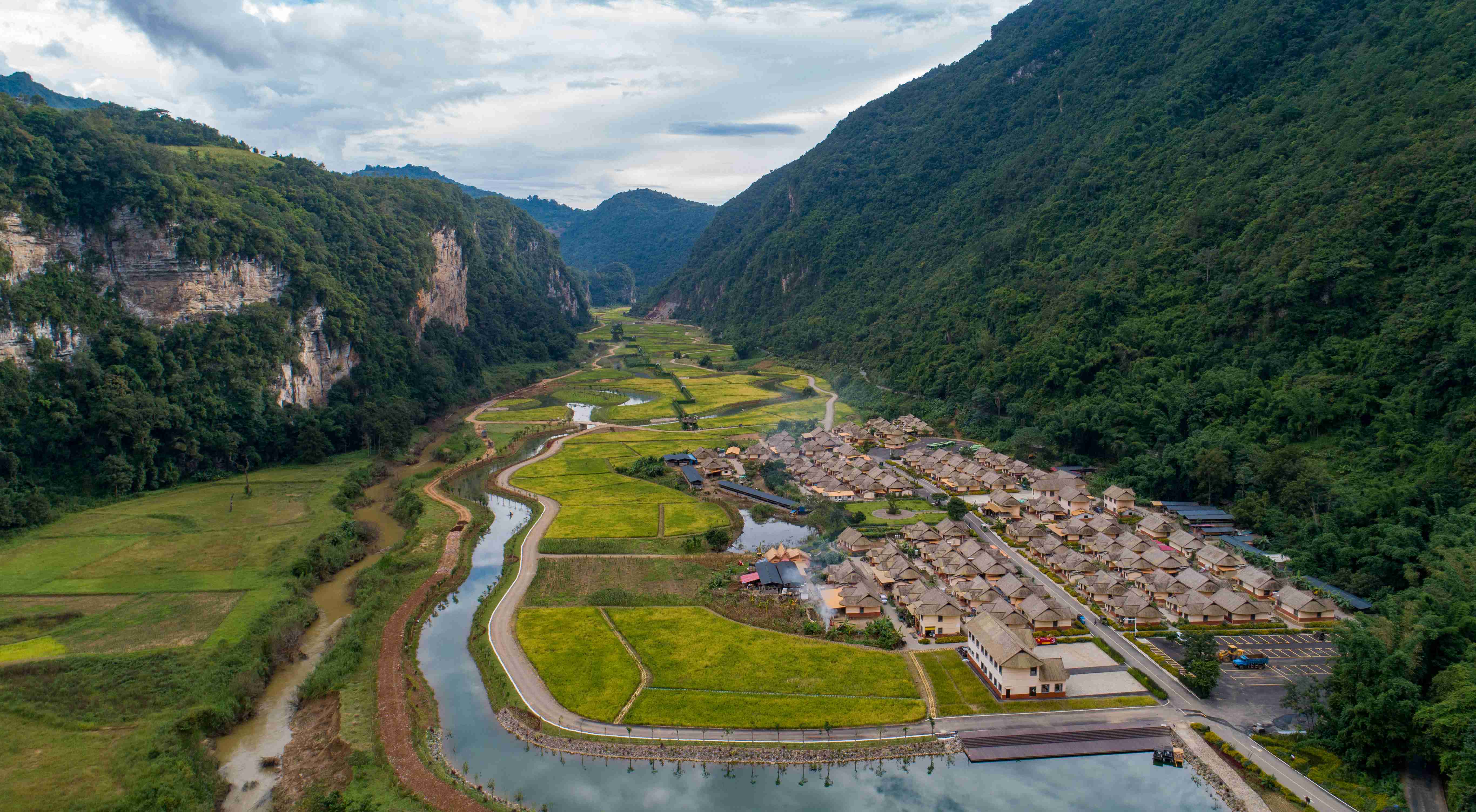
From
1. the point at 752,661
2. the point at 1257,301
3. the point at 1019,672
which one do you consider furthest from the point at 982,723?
the point at 1257,301

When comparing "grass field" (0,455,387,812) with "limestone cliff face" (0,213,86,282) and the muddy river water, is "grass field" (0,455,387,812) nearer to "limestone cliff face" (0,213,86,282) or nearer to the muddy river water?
the muddy river water

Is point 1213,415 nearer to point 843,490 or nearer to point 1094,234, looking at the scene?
point 843,490

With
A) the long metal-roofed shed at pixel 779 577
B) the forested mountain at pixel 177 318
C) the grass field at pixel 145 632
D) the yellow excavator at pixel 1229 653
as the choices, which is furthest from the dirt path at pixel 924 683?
the forested mountain at pixel 177 318

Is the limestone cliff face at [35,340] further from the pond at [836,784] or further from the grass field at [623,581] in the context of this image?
the pond at [836,784]

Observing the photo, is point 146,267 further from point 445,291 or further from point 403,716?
point 445,291

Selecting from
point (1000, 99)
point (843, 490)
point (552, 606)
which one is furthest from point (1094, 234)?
point (552, 606)

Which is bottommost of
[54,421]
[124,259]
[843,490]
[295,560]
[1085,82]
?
[843,490]
